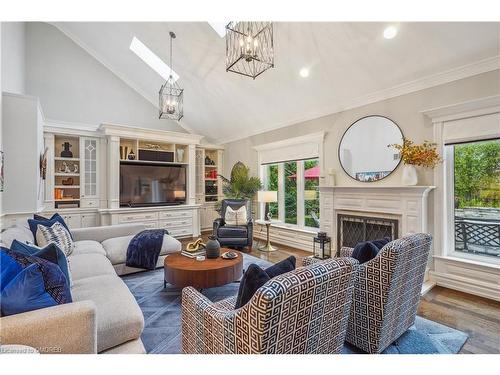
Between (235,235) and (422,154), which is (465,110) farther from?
(235,235)

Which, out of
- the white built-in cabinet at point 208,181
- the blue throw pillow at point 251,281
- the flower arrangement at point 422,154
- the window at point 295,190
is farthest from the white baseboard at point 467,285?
the white built-in cabinet at point 208,181

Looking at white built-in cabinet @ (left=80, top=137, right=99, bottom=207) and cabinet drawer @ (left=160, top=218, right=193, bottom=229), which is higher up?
white built-in cabinet @ (left=80, top=137, right=99, bottom=207)

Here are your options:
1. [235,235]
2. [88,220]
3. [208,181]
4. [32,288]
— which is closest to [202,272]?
[32,288]

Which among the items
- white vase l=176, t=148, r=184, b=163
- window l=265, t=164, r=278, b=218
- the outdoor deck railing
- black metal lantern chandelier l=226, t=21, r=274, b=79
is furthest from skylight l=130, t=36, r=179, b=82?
the outdoor deck railing

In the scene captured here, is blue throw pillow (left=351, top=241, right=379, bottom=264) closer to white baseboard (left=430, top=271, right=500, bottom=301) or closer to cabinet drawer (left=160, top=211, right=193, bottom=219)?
white baseboard (left=430, top=271, right=500, bottom=301)

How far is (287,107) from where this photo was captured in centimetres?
465

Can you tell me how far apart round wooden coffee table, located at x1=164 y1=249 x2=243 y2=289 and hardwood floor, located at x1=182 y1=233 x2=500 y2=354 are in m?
1.88

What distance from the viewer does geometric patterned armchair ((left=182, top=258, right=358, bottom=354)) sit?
1021 mm

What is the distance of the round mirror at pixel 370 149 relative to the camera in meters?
3.52

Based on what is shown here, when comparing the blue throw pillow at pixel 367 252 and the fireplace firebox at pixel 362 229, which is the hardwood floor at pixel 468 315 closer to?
the fireplace firebox at pixel 362 229

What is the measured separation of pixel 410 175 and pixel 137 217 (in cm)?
494
